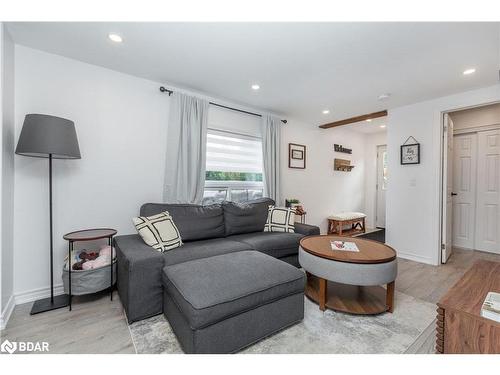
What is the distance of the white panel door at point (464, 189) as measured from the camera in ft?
13.1

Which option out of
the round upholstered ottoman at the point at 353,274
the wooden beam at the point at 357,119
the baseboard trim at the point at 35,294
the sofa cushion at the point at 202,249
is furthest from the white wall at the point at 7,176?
the wooden beam at the point at 357,119

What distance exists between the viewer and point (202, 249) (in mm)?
2266

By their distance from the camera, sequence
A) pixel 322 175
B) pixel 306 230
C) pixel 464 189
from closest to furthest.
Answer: pixel 306 230 < pixel 464 189 < pixel 322 175

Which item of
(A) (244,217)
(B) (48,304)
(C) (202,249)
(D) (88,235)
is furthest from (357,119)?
(B) (48,304)

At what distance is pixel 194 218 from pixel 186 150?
2.96 feet

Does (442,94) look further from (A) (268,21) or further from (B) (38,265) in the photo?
(B) (38,265)

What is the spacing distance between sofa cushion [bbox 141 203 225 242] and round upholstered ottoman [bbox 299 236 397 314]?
41.9 inches

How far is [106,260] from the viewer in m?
2.14

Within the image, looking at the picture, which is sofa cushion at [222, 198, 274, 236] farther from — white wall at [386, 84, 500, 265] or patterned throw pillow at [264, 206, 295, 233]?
white wall at [386, 84, 500, 265]

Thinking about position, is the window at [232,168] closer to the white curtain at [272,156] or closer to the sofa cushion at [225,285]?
the white curtain at [272,156]

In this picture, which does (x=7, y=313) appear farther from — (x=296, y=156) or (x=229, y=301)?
(x=296, y=156)

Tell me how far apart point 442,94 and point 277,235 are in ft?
9.67
